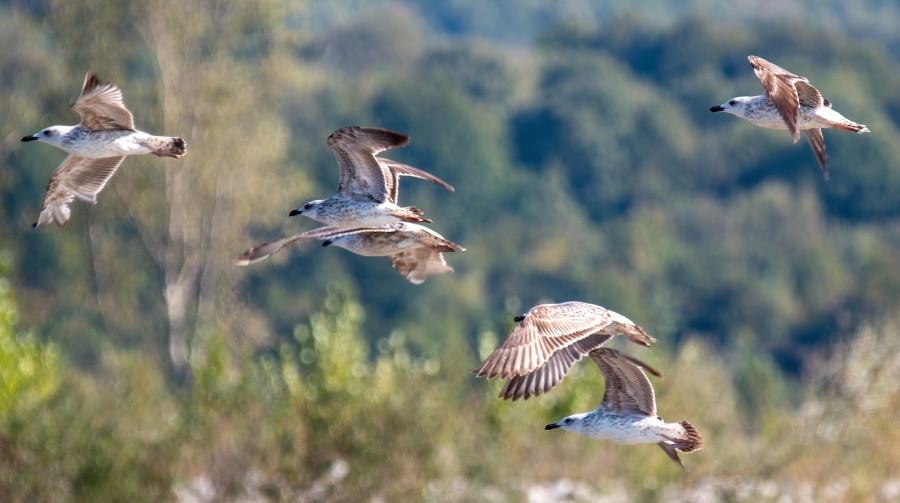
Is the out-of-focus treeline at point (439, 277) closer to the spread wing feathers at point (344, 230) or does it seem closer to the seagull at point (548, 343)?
the spread wing feathers at point (344, 230)

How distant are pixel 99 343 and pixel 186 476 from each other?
31189 mm

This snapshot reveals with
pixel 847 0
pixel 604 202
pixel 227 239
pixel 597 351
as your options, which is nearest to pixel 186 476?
pixel 227 239

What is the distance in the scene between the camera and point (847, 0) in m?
140

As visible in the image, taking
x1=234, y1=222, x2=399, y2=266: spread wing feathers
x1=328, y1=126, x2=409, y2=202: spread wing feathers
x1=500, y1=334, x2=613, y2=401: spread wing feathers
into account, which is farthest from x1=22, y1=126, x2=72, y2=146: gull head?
x1=500, y1=334, x2=613, y2=401: spread wing feathers

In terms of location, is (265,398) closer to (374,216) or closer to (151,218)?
(151,218)

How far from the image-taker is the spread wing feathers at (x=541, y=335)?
9.06m

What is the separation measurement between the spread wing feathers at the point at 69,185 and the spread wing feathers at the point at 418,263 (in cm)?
234

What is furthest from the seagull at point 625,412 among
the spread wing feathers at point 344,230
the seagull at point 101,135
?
the seagull at point 101,135

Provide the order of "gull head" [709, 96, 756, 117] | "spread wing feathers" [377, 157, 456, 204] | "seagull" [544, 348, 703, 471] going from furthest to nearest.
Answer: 1. "spread wing feathers" [377, 157, 456, 204]
2. "gull head" [709, 96, 756, 117]
3. "seagull" [544, 348, 703, 471]

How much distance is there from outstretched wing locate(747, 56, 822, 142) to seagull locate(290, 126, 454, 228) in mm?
2396

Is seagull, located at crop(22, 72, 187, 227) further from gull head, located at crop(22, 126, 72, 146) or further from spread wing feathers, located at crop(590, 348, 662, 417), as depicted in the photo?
spread wing feathers, located at crop(590, 348, 662, 417)

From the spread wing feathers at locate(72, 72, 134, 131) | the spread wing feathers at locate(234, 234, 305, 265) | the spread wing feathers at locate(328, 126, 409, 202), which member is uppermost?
the spread wing feathers at locate(72, 72, 134, 131)

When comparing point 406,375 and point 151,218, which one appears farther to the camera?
point 151,218

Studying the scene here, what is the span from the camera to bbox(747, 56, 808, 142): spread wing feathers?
29.8 ft
